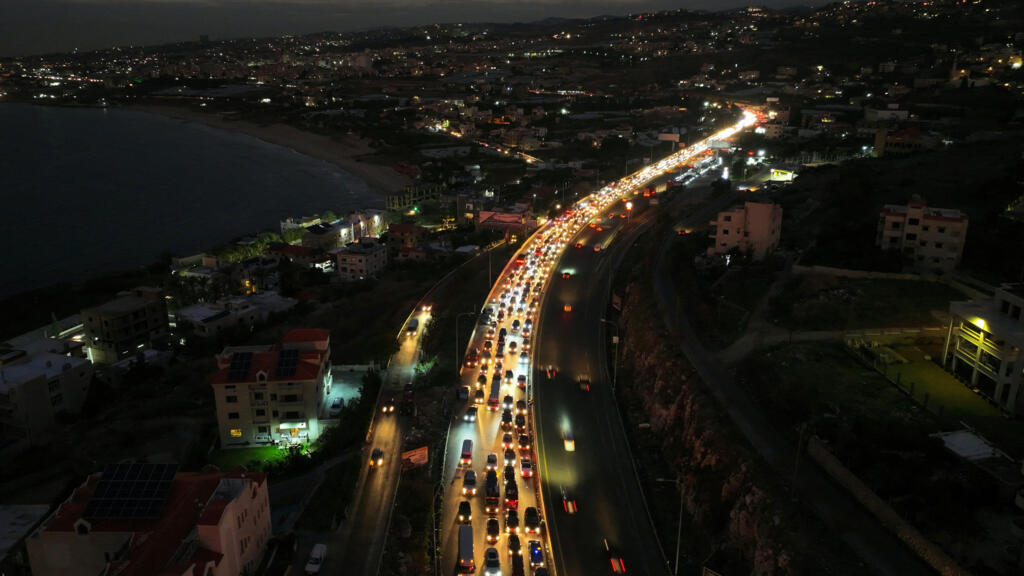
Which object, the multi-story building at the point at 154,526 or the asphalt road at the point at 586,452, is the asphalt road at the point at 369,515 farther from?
the asphalt road at the point at 586,452

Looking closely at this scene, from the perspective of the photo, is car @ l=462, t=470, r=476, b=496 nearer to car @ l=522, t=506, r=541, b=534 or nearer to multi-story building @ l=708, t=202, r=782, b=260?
car @ l=522, t=506, r=541, b=534

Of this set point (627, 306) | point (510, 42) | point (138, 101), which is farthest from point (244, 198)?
point (510, 42)

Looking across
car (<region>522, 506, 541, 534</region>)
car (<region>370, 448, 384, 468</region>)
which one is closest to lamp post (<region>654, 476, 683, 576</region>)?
car (<region>522, 506, 541, 534</region>)

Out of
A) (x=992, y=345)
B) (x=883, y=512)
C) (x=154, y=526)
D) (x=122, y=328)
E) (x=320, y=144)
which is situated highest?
(x=992, y=345)

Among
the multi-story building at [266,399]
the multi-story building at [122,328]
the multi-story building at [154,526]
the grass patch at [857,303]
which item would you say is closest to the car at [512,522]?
the multi-story building at [154,526]

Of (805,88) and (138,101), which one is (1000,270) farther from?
(138,101)

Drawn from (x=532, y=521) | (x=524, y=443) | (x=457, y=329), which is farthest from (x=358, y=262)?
(x=532, y=521)

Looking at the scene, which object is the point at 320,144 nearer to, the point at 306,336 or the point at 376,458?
the point at 306,336
